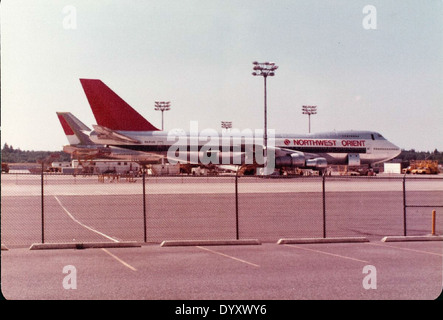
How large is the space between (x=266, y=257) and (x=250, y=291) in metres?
2.78

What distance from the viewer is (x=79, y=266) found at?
9055mm

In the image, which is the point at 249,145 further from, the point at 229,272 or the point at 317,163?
the point at 229,272

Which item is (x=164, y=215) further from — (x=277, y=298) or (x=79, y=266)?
(x=277, y=298)

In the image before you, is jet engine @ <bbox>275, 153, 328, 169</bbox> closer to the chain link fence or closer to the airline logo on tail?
the airline logo on tail

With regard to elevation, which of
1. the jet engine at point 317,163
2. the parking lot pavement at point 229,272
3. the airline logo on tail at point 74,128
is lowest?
the parking lot pavement at point 229,272

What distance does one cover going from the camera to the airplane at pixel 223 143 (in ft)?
166

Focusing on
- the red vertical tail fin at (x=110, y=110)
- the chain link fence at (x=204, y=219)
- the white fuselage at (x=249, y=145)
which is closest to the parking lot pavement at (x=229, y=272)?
the chain link fence at (x=204, y=219)

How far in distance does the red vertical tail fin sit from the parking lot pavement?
42.9m

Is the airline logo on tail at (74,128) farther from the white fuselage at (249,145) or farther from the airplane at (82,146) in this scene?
the white fuselage at (249,145)

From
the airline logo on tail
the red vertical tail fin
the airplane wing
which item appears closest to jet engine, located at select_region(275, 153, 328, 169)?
the airplane wing

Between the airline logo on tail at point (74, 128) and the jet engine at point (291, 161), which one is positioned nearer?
the jet engine at point (291, 161)

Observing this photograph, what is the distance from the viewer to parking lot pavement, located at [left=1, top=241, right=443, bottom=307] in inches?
282

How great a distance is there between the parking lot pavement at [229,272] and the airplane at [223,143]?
125 ft
